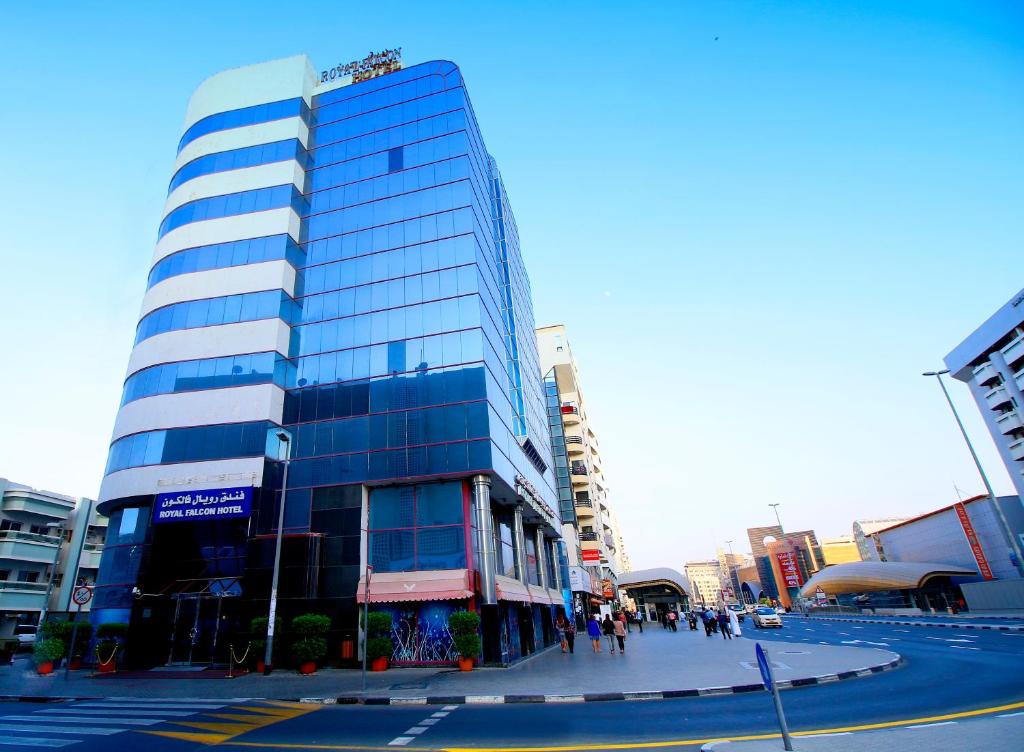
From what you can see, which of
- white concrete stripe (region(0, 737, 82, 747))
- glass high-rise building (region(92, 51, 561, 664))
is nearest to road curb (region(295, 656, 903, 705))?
white concrete stripe (region(0, 737, 82, 747))

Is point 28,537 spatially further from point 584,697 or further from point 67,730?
point 584,697

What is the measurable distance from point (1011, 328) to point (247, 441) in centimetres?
Answer: 7057

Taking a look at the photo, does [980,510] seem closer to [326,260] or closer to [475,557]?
[475,557]

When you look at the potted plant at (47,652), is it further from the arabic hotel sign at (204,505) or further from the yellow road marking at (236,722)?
the yellow road marking at (236,722)

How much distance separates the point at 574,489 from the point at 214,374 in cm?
5146

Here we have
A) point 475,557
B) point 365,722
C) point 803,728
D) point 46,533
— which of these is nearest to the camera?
point 803,728

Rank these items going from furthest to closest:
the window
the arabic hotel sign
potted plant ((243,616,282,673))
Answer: the arabic hotel sign → the window → potted plant ((243,616,282,673))

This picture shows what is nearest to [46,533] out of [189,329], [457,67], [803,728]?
[189,329]

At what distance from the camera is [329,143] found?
3803 cm

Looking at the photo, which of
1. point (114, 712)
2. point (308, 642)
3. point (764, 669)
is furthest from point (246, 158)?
point (764, 669)

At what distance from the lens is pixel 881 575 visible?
71.7 metres

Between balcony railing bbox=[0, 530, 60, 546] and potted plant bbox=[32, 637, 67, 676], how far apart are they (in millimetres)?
38441

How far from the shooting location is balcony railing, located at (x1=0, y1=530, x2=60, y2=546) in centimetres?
5128

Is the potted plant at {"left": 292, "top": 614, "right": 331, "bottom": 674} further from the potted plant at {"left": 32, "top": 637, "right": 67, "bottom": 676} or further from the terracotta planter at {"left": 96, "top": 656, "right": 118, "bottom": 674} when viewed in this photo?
the potted plant at {"left": 32, "top": 637, "right": 67, "bottom": 676}
